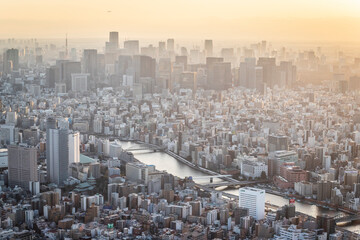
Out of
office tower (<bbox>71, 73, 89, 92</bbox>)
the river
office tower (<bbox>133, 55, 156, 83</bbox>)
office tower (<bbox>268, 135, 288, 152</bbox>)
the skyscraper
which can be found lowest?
the river

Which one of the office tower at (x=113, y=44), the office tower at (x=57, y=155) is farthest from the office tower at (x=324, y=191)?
the office tower at (x=113, y=44)

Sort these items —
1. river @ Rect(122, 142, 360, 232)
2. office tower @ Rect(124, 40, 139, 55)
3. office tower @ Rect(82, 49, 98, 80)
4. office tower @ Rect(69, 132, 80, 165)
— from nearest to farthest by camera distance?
1. river @ Rect(122, 142, 360, 232)
2. office tower @ Rect(69, 132, 80, 165)
3. office tower @ Rect(124, 40, 139, 55)
4. office tower @ Rect(82, 49, 98, 80)

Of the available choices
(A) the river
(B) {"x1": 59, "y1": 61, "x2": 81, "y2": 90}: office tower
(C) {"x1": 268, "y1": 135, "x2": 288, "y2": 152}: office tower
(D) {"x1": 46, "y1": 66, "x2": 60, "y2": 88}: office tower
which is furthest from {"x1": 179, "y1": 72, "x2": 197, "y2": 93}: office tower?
(C) {"x1": 268, "y1": 135, "x2": 288, "y2": 152}: office tower

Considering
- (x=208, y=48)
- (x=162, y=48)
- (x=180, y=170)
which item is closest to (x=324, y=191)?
(x=180, y=170)

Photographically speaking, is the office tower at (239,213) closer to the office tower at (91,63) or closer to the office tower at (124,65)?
the office tower at (91,63)

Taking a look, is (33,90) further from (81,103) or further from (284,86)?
(284,86)

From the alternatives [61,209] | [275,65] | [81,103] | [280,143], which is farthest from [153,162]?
[275,65]

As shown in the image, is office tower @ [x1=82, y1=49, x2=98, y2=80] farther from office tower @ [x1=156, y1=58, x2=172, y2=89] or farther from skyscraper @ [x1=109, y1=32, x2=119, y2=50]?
office tower @ [x1=156, y1=58, x2=172, y2=89]
